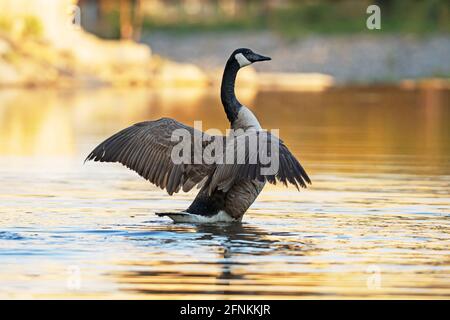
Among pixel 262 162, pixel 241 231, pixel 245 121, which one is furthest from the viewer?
pixel 245 121

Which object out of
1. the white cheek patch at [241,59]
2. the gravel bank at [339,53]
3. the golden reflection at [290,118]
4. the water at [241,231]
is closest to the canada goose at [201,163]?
the white cheek patch at [241,59]

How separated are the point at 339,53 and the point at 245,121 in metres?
61.4

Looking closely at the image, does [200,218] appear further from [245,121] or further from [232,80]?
[232,80]

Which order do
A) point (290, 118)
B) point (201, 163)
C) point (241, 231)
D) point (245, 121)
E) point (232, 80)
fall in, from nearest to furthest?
point (241, 231)
point (245, 121)
point (201, 163)
point (232, 80)
point (290, 118)

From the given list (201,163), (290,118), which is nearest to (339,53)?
(290,118)

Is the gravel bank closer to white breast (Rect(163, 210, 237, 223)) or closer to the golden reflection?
the golden reflection

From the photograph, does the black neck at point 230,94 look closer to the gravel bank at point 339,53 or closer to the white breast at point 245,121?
the white breast at point 245,121

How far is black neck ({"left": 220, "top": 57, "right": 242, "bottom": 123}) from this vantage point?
48.8 ft

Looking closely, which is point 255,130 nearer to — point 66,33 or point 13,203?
point 13,203

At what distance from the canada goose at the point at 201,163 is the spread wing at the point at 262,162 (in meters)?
0.02

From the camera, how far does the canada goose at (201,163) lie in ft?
46.7

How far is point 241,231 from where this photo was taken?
1420 centimetres

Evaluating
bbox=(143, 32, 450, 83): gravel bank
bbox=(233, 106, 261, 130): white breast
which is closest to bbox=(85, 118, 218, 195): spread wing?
bbox=(233, 106, 261, 130): white breast
